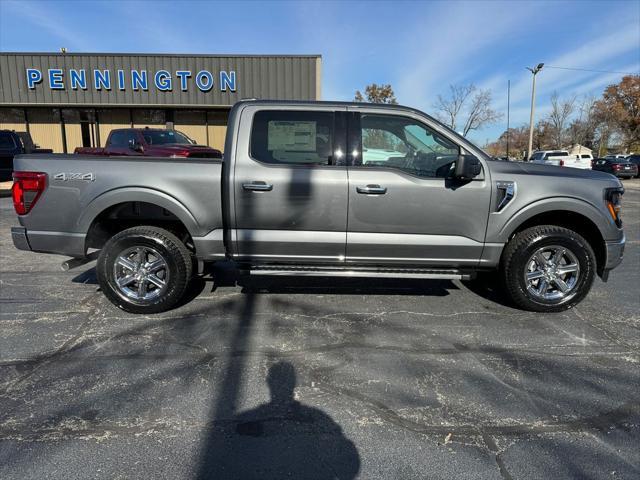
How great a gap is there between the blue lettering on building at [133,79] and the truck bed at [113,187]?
18.8m

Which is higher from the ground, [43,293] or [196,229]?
[196,229]

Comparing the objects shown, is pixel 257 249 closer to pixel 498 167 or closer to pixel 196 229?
pixel 196 229

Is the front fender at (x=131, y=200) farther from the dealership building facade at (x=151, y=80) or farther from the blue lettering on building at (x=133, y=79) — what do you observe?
the blue lettering on building at (x=133, y=79)

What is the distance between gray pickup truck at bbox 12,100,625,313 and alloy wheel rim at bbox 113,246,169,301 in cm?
1

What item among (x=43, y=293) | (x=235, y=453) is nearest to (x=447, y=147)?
(x=235, y=453)

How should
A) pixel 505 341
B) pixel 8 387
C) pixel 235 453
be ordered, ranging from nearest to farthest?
pixel 235 453 → pixel 8 387 → pixel 505 341

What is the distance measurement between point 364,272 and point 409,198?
832mm

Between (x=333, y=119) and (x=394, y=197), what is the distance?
97 cm

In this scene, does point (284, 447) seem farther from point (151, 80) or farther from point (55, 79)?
point (55, 79)

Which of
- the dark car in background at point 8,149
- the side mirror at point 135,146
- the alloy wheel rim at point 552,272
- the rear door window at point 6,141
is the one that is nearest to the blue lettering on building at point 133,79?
the dark car in background at point 8,149

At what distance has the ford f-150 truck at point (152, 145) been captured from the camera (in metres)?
11.1

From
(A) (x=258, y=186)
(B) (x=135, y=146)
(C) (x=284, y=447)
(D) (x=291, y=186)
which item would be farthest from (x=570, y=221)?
(B) (x=135, y=146)

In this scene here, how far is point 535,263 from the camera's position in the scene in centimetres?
443

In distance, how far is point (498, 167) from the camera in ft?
13.9
